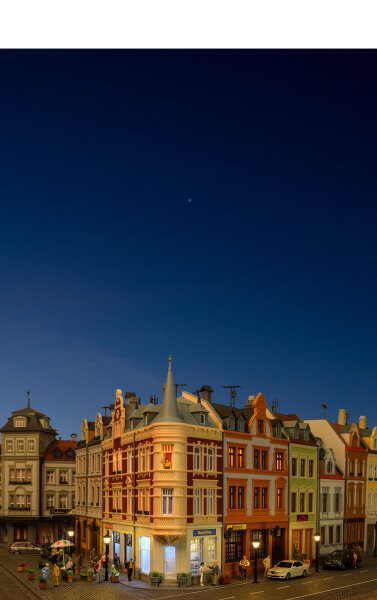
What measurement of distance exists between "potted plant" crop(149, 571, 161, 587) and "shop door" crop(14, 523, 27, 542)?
110ft

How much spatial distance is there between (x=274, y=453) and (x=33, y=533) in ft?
108

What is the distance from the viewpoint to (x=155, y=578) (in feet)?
142

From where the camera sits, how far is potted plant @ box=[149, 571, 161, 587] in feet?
142

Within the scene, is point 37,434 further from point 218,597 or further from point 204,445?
point 218,597

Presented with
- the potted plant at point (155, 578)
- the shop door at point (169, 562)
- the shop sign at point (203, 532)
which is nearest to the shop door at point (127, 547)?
the shop door at point (169, 562)

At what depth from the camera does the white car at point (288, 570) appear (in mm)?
46219

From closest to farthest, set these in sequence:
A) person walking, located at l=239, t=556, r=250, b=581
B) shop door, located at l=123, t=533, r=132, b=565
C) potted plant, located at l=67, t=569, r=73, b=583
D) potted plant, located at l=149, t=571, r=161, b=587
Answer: potted plant, located at l=149, t=571, r=161, b=587, potted plant, located at l=67, t=569, r=73, b=583, person walking, located at l=239, t=556, r=250, b=581, shop door, located at l=123, t=533, r=132, b=565

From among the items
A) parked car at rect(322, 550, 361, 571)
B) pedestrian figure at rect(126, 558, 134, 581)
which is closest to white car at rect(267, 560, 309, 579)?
parked car at rect(322, 550, 361, 571)

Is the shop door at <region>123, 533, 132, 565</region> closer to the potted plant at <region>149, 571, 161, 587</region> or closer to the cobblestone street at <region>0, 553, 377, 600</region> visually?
the cobblestone street at <region>0, 553, 377, 600</region>

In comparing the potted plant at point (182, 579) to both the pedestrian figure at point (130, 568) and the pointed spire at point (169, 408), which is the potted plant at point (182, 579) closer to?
the pedestrian figure at point (130, 568)

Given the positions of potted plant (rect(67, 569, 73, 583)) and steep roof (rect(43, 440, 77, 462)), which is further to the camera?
steep roof (rect(43, 440, 77, 462))

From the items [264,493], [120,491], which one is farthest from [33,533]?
[264,493]

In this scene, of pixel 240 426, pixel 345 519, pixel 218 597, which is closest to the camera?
pixel 218 597

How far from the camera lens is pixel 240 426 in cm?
5134
